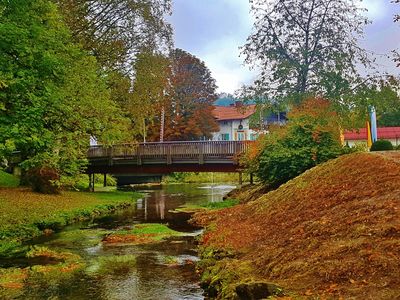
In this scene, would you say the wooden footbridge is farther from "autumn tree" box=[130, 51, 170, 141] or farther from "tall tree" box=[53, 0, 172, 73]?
"tall tree" box=[53, 0, 172, 73]

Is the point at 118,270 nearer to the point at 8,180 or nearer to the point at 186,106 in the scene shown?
the point at 8,180

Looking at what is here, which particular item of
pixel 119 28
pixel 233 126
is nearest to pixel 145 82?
pixel 119 28

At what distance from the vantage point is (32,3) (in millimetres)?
17062

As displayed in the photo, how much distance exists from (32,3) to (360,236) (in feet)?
45.7

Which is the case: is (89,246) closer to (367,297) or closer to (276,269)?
(276,269)

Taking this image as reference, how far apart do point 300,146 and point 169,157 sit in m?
15.1

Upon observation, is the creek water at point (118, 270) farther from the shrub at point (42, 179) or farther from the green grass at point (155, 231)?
the shrub at point (42, 179)

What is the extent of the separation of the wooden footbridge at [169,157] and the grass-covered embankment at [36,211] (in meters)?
4.85

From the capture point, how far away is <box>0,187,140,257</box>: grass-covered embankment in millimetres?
18047

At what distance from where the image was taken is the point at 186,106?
6300cm

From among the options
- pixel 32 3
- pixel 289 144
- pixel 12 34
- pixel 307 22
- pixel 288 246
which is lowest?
pixel 288 246

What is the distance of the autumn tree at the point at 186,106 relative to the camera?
61.2 m

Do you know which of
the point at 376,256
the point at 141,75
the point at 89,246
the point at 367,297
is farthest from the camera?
the point at 141,75

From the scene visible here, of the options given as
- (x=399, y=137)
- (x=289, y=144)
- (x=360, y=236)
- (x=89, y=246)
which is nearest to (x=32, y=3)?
(x=89, y=246)
